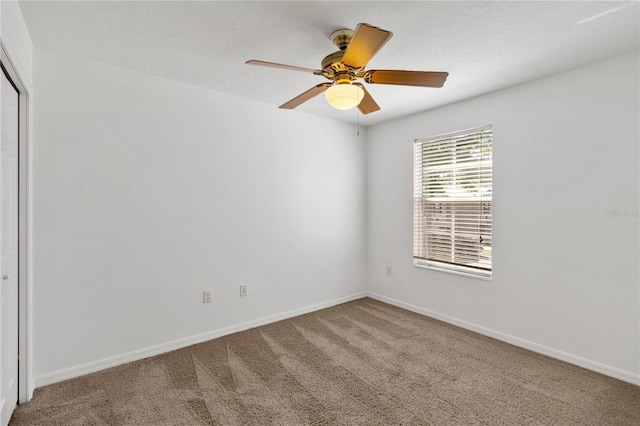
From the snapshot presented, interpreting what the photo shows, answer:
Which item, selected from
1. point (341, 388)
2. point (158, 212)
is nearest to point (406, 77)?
point (341, 388)

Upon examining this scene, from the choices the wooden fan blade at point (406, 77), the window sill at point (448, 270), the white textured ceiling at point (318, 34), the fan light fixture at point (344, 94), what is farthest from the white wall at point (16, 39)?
the window sill at point (448, 270)

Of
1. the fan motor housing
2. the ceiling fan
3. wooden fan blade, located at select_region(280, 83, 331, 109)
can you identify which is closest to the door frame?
the ceiling fan

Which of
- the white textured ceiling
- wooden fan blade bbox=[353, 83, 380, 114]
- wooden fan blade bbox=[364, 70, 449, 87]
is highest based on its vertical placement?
the white textured ceiling

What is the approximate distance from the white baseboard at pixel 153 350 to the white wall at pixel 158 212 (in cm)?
1

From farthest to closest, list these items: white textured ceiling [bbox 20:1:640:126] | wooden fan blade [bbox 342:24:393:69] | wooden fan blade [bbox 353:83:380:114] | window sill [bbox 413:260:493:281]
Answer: window sill [bbox 413:260:493:281] < wooden fan blade [bbox 353:83:380:114] < white textured ceiling [bbox 20:1:640:126] < wooden fan blade [bbox 342:24:393:69]

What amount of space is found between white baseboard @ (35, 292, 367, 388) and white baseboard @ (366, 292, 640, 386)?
1.28 m

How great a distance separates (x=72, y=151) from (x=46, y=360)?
1546 millimetres

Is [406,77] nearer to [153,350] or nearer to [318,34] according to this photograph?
[318,34]

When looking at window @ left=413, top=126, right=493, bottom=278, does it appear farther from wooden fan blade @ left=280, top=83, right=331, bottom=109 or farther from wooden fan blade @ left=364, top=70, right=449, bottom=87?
wooden fan blade @ left=280, top=83, right=331, bottom=109

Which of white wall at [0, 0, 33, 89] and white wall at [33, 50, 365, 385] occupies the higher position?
white wall at [0, 0, 33, 89]

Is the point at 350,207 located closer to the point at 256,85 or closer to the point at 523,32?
the point at 256,85

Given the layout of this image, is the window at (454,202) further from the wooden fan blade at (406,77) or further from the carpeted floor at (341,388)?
the wooden fan blade at (406,77)

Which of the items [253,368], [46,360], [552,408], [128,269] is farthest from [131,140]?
[552,408]

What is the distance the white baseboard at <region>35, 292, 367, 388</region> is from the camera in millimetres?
2408
